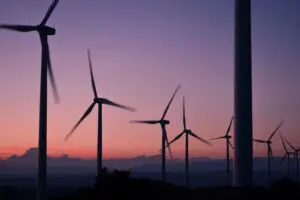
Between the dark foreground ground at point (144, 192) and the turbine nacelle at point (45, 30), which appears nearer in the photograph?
the dark foreground ground at point (144, 192)

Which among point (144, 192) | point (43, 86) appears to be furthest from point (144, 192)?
point (43, 86)

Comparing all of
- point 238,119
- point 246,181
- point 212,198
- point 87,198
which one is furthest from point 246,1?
point 87,198

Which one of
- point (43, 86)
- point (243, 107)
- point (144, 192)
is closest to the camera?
point (43, 86)

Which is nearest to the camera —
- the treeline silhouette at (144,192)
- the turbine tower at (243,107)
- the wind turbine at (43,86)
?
the wind turbine at (43,86)

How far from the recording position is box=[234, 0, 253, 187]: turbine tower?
7656 centimetres

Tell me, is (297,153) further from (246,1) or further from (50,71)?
(50,71)

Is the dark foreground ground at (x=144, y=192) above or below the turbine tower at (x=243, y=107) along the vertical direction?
below

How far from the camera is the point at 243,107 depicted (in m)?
76.8

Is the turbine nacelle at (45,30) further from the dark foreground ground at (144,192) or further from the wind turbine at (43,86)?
the dark foreground ground at (144,192)

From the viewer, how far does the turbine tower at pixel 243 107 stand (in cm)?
7656

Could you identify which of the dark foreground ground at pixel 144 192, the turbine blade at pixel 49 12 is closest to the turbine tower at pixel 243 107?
the dark foreground ground at pixel 144 192

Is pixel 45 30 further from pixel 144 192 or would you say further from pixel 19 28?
pixel 144 192

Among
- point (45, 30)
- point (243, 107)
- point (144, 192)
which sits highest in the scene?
point (45, 30)

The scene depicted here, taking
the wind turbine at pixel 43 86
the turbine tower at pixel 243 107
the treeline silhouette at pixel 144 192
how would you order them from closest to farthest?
the wind turbine at pixel 43 86 < the treeline silhouette at pixel 144 192 < the turbine tower at pixel 243 107
